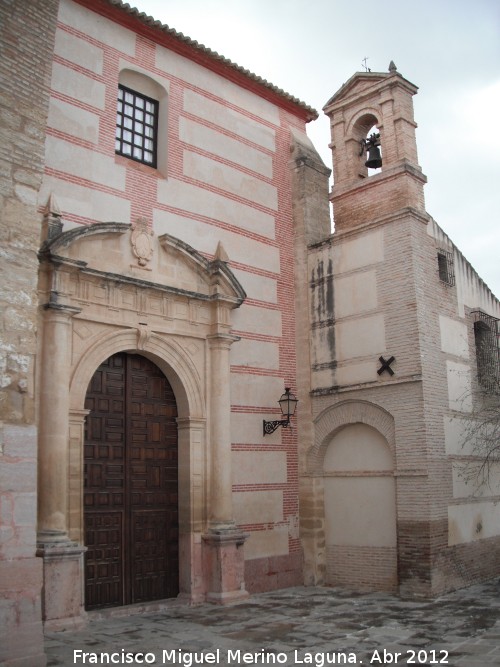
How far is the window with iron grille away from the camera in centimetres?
1110

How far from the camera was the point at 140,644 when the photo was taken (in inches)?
303

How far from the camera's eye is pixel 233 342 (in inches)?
448

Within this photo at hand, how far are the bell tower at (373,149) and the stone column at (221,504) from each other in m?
3.63

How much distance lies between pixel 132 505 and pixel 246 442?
2290 mm

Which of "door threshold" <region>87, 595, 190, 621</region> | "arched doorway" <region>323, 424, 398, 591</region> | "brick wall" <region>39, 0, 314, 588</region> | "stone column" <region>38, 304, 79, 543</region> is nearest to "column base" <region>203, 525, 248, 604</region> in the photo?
"door threshold" <region>87, 595, 190, 621</region>

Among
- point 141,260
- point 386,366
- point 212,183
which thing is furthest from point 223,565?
point 212,183

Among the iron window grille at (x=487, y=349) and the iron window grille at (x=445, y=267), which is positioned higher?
the iron window grille at (x=445, y=267)

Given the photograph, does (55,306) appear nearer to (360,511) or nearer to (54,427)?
(54,427)

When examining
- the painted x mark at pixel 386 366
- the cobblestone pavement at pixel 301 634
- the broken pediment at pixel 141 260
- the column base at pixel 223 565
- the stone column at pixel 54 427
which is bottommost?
the cobblestone pavement at pixel 301 634

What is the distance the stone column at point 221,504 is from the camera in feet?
33.7

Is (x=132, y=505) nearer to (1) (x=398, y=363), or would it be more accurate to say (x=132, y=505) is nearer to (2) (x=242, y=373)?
(2) (x=242, y=373)

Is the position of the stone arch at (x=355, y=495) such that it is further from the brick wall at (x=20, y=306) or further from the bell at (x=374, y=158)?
the brick wall at (x=20, y=306)

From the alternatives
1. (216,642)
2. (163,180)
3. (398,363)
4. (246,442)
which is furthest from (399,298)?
(216,642)

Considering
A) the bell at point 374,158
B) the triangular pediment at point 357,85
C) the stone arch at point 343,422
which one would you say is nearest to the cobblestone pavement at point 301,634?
the stone arch at point 343,422
